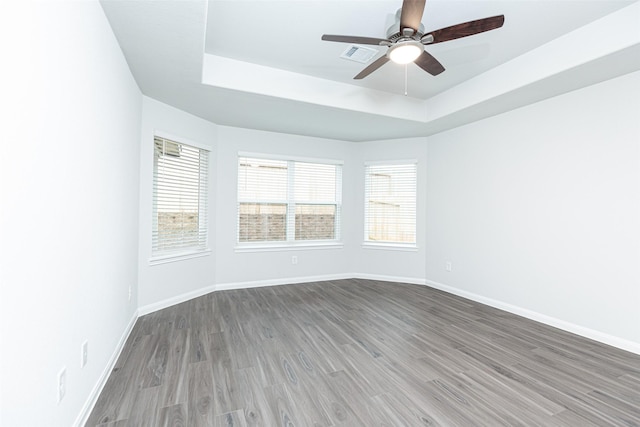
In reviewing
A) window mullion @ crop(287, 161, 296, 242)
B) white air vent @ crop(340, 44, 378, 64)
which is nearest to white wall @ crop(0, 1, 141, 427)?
white air vent @ crop(340, 44, 378, 64)

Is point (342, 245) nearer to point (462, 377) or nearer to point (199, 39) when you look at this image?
point (462, 377)

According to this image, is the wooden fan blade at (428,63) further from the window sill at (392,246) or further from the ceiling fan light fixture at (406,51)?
the window sill at (392,246)

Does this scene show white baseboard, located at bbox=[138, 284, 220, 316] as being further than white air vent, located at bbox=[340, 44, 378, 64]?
Yes

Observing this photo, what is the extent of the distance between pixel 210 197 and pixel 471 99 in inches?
145

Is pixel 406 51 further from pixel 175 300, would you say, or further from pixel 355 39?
pixel 175 300

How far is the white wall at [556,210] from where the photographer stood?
2754 millimetres

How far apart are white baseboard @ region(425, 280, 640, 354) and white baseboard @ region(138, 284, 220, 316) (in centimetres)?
363

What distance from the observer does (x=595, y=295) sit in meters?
2.94

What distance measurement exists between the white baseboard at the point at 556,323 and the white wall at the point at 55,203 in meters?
4.22

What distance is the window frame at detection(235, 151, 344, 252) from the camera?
4.68 m

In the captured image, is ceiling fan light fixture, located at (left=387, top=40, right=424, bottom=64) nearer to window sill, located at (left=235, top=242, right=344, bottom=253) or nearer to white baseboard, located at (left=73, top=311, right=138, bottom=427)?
white baseboard, located at (left=73, top=311, right=138, bottom=427)

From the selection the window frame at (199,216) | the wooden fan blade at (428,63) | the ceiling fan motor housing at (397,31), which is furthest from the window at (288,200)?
the ceiling fan motor housing at (397,31)

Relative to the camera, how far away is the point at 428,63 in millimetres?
2482

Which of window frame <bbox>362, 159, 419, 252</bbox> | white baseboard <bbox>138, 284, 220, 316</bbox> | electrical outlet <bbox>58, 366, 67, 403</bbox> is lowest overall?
white baseboard <bbox>138, 284, 220, 316</bbox>
